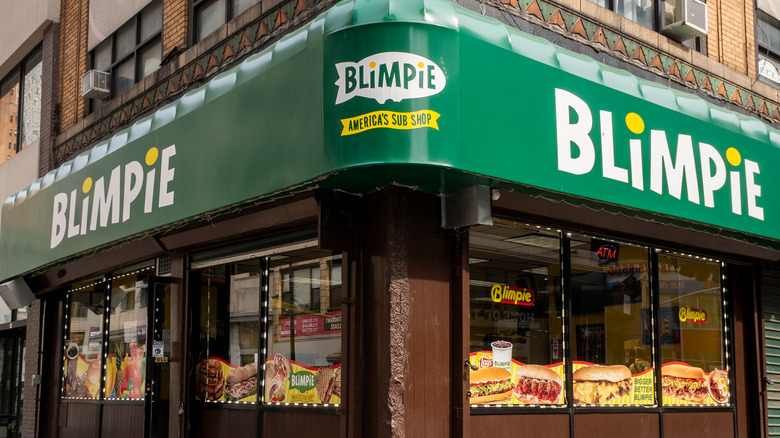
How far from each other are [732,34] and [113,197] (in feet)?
29.3

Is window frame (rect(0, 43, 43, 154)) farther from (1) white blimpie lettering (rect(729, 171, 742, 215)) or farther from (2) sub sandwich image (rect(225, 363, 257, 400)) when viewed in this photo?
(1) white blimpie lettering (rect(729, 171, 742, 215))

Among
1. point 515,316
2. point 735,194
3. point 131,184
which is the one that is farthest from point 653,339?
point 131,184

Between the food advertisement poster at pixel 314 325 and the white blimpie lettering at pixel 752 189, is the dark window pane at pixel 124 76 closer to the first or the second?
the food advertisement poster at pixel 314 325

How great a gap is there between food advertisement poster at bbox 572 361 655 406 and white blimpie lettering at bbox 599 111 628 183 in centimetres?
230

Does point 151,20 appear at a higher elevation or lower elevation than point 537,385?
higher

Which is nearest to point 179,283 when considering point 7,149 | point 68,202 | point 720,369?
point 68,202

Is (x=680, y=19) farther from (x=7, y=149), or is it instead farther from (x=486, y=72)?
(x=7, y=149)

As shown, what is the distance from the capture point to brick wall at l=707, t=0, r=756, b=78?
11859 mm

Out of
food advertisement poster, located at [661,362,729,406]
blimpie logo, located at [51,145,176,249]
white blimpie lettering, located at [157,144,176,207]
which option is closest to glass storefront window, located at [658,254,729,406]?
food advertisement poster, located at [661,362,729,406]

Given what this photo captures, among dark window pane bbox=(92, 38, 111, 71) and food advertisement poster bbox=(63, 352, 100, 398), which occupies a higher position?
dark window pane bbox=(92, 38, 111, 71)

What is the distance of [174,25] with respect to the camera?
490 inches

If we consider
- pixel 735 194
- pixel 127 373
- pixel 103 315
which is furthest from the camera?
pixel 103 315

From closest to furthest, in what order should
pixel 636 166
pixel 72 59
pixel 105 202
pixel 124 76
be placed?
pixel 636 166 < pixel 105 202 < pixel 124 76 < pixel 72 59

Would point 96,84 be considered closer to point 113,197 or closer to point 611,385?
point 113,197
